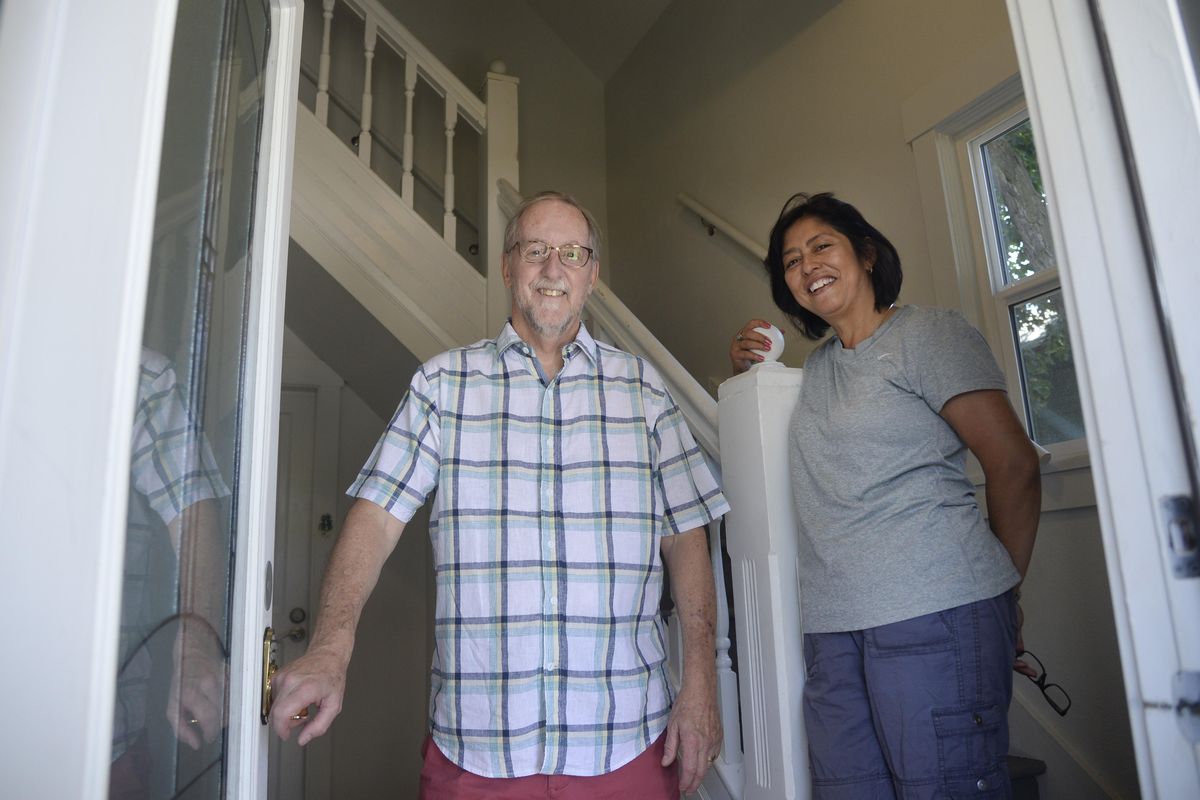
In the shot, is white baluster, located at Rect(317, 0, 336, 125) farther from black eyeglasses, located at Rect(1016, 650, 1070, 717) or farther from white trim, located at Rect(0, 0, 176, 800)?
black eyeglasses, located at Rect(1016, 650, 1070, 717)

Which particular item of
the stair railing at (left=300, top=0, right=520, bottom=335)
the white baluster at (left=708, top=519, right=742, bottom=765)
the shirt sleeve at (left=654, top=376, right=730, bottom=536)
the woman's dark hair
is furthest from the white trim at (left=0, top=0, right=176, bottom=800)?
the stair railing at (left=300, top=0, right=520, bottom=335)

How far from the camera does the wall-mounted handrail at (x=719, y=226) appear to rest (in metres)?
3.09

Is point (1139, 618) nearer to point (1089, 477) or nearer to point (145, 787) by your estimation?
point (145, 787)

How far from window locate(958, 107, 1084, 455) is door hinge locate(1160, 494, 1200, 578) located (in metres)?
1.41

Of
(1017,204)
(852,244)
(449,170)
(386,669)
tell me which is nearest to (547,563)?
(852,244)

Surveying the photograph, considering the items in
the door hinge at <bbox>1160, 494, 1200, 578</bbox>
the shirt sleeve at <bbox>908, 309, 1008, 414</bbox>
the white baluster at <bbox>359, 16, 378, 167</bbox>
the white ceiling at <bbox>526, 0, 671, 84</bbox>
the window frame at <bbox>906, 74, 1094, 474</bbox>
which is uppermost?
the white ceiling at <bbox>526, 0, 671, 84</bbox>

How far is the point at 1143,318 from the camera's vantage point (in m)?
0.65

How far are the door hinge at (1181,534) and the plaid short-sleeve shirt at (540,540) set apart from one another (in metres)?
0.77

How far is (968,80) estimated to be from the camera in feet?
7.16

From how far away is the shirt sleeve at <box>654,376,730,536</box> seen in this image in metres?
1.38

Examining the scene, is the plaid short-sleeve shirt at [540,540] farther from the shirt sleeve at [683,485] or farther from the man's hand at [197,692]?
the man's hand at [197,692]

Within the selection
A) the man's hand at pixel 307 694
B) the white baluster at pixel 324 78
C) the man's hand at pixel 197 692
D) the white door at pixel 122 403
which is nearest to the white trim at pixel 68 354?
the white door at pixel 122 403

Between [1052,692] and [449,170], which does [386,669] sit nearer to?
[449,170]

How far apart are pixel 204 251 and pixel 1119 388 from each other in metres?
0.79
